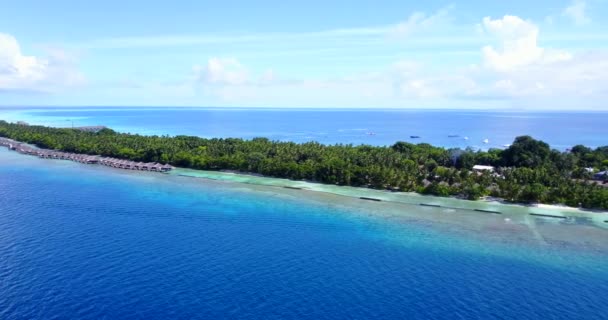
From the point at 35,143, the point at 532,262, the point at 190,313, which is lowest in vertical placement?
the point at 190,313

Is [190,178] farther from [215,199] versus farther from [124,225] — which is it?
[124,225]

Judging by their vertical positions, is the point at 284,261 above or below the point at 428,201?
below

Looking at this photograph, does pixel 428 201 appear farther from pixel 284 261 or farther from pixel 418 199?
pixel 284 261

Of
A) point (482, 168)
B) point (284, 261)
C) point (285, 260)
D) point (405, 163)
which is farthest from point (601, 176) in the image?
point (284, 261)

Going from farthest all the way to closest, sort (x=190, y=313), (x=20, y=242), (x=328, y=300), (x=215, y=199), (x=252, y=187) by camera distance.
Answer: (x=252, y=187)
(x=215, y=199)
(x=20, y=242)
(x=328, y=300)
(x=190, y=313)

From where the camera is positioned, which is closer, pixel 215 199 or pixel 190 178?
pixel 215 199

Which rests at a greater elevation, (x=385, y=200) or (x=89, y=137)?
(x=89, y=137)

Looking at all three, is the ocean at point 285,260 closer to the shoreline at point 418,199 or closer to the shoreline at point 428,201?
the shoreline at point 428,201

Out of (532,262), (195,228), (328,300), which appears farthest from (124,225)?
(532,262)
